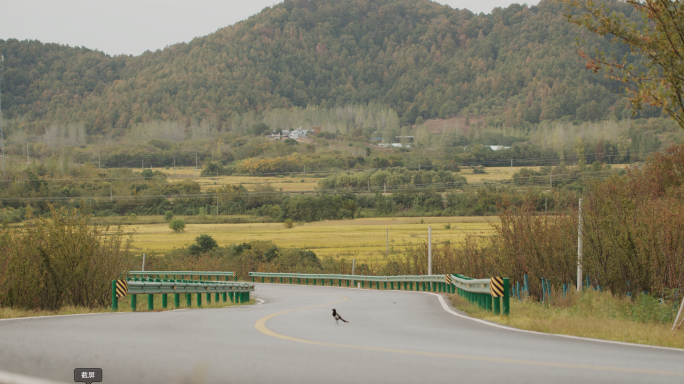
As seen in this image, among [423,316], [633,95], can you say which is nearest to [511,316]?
[423,316]

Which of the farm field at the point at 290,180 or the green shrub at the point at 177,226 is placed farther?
the farm field at the point at 290,180

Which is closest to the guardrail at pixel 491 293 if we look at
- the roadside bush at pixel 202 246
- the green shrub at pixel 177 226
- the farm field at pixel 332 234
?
the farm field at pixel 332 234

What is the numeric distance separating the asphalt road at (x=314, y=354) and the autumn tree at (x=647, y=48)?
6061mm

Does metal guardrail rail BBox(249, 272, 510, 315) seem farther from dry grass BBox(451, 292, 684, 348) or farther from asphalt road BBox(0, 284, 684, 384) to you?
asphalt road BBox(0, 284, 684, 384)

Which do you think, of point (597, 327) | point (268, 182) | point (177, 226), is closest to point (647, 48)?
point (597, 327)

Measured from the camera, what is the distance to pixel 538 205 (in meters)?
23.7

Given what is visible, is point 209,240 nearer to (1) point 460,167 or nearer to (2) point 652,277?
(2) point 652,277

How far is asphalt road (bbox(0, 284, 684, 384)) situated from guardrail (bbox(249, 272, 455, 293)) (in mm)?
16098

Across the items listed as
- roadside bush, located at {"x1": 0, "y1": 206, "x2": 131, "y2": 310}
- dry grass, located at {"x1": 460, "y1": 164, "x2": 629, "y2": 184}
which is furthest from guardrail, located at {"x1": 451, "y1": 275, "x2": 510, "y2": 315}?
dry grass, located at {"x1": 460, "y1": 164, "x2": 629, "y2": 184}

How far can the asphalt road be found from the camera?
5500 mm

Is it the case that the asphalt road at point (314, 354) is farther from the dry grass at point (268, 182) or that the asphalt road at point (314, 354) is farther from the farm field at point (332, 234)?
the dry grass at point (268, 182)

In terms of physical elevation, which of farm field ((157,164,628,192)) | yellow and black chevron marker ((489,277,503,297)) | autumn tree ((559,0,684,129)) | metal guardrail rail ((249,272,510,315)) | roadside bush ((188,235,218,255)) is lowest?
roadside bush ((188,235,218,255))

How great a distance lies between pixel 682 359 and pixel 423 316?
6384 mm

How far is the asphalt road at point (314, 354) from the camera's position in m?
5.50
